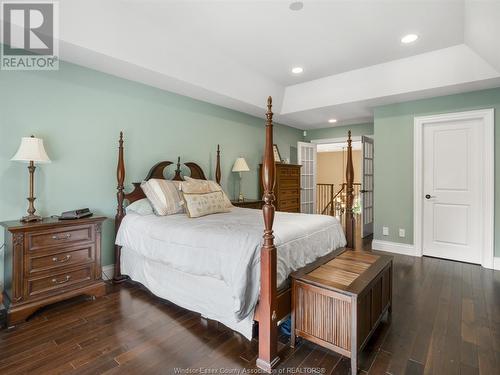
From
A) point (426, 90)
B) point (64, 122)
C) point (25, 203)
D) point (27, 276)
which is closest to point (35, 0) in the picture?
point (64, 122)

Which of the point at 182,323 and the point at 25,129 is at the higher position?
the point at 25,129

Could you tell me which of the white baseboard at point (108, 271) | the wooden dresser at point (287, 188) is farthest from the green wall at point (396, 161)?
the white baseboard at point (108, 271)

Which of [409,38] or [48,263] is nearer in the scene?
[48,263]

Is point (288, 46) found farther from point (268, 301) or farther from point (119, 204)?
point (268, 301)

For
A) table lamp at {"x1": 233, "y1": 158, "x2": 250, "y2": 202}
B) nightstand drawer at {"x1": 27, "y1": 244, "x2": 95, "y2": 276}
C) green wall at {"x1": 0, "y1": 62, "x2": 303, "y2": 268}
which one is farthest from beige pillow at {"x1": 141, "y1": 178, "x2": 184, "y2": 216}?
table lamp at {"x1": 233, "y1": 158, "x2": 250, "y2": 202}

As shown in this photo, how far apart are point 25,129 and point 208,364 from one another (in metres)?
2.77

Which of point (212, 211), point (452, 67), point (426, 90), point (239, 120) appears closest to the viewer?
point (212, 211)

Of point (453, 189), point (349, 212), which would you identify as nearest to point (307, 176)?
point (453, 189)

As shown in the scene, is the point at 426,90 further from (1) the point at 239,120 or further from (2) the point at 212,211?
(2) the point at 212,211

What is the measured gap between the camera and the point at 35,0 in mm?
2207

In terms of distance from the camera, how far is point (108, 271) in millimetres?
3242

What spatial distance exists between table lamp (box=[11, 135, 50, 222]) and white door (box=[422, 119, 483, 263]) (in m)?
5.01

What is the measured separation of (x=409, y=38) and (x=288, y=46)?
142 cm

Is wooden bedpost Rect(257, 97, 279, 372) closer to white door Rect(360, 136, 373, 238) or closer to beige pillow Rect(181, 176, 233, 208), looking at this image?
beige pillow Rect(181, 176, 233, 208)
